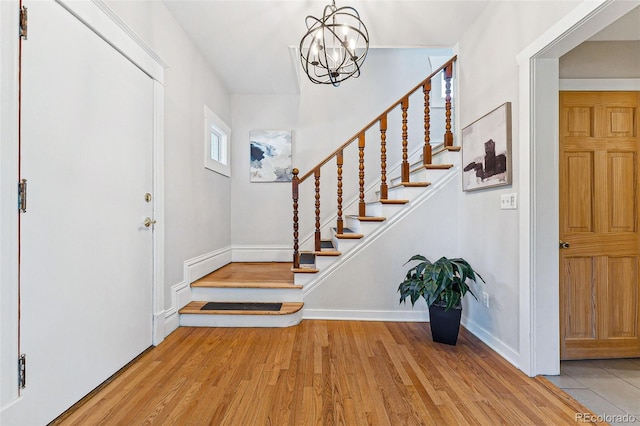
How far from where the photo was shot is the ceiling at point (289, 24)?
237 cm

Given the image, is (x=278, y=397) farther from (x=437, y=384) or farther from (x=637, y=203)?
(x=637, y=203)

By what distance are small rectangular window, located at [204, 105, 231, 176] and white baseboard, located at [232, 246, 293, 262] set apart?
113 centimetres

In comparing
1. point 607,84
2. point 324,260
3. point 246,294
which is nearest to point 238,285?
point 246,294

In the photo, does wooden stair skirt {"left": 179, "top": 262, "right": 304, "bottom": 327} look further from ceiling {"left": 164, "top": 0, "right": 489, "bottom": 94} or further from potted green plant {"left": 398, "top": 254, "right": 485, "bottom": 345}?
ceiling {"left": 164, "top": 0, "right": 489, "bottom": 94}

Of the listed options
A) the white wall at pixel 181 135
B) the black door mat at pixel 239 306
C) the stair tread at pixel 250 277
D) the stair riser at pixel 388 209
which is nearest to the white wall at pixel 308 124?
the stair tread at pixel 250 277

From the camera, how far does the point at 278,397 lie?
5.47 ft

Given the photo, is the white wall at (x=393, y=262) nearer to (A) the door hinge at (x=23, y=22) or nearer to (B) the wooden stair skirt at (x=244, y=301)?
(B) the wooden stair skirt at (x=244, y=301)

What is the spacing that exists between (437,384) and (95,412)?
1904 millimetres

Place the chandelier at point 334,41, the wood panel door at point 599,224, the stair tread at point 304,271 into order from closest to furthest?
the chandelier at point 334,41
the wood panel door at point 599,224
the stair tread at point 304,271

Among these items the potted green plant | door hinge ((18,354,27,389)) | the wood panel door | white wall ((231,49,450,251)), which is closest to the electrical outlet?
the potted green plant

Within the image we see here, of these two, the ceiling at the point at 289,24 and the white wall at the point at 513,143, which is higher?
the ceiling at the point at 289,24

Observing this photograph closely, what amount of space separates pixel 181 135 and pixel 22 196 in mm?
1583

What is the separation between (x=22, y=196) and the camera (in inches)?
51.0

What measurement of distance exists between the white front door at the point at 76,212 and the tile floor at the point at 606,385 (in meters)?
2.78
